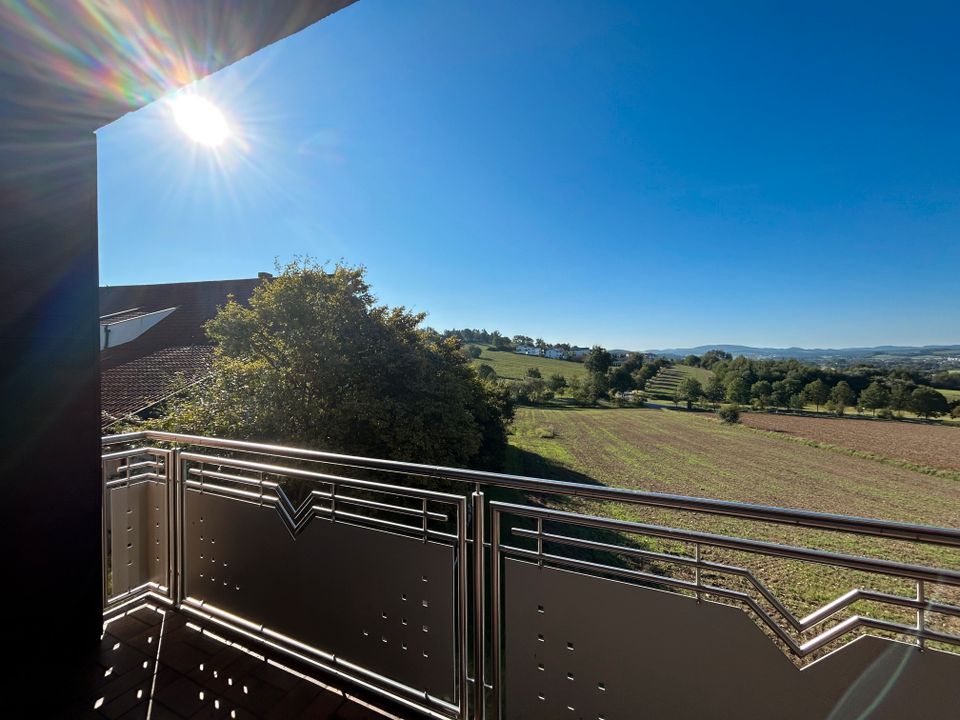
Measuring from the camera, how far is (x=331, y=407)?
23.0ft

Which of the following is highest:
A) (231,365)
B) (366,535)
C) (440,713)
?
(231,365)

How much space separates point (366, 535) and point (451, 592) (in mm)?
393

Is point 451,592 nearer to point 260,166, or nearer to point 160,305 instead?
point 260,166

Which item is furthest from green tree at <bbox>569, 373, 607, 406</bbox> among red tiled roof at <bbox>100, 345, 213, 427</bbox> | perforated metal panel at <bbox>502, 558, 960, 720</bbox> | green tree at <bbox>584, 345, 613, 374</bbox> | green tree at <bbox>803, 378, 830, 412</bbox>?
perforated metal panel at <bbox>502, 558, 960, 720</bbox>

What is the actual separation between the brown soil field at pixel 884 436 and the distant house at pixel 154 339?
3191 cm

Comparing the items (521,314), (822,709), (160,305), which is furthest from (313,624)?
(521,314)

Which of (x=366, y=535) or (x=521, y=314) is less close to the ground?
(x=521, y=314)

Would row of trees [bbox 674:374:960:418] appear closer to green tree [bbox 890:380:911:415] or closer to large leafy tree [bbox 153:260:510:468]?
green tree [bbox 890:380:911:415]

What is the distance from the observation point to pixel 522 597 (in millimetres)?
1239

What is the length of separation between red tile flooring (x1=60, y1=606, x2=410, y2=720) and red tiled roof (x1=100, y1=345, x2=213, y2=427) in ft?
25.6

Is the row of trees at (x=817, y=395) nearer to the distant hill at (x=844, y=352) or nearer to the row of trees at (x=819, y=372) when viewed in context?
the row of trees at (x=819, y=372)

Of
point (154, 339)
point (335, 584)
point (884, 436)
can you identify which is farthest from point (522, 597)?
point (884, 436)

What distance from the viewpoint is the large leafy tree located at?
680 cm

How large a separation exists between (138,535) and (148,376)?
982 centimetres
